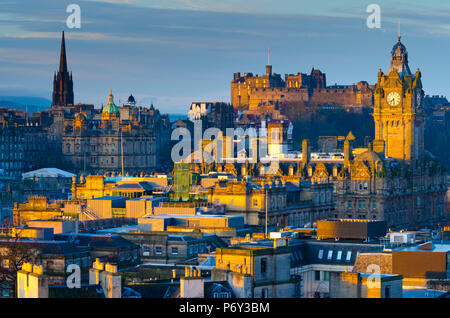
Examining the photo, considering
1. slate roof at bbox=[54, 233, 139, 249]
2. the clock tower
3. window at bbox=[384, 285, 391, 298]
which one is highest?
the clock tower

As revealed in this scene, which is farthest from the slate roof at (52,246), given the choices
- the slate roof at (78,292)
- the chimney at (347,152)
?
the chimney at (347,152)

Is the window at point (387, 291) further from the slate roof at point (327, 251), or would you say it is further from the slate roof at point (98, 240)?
the slate roof at point (98, 240)

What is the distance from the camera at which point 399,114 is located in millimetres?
175250

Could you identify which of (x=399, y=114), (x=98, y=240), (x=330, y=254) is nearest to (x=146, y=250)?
(x=98, y=240)

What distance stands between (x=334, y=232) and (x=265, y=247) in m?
15.5

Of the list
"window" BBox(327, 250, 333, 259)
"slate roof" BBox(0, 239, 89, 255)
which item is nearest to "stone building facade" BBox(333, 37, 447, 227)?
"window" BBox(327, 250, 333, 259)

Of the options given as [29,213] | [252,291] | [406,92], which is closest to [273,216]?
[29,213]

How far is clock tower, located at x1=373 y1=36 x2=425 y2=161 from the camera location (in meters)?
174

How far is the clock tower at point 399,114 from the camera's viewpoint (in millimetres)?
174500

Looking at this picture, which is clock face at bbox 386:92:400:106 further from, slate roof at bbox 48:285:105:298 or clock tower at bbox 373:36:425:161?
slate roof at bbox 48:285:105:298

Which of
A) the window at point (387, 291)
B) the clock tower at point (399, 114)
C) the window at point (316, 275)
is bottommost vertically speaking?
the window at point (316, 275)

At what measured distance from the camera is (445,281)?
71.7 metres
